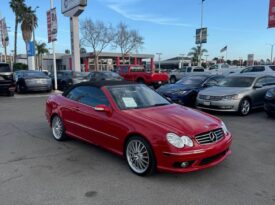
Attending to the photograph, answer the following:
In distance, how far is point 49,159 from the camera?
16.9 ft

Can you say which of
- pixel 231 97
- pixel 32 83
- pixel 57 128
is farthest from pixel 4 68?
pixel 231 97

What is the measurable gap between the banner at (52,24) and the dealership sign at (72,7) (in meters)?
2.62

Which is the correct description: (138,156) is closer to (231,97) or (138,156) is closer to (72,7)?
(231,97)

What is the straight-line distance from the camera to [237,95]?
9.62 m

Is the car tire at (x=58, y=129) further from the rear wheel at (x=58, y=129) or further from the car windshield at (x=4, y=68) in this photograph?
the car windshield at (x=4, y=68)

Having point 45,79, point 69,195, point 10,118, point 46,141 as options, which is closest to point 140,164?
point 69,195

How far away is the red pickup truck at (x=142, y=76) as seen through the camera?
21.1m

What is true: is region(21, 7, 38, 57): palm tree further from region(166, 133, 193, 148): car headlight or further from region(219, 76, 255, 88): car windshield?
region(166, 133, 193, 148): car headlight

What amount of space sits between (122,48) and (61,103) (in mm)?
48904

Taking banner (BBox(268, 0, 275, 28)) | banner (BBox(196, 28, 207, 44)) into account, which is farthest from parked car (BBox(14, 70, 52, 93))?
banner (BBox(196, 28, 207, 44))

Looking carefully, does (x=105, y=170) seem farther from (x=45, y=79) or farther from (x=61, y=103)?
(x=45, y=79)

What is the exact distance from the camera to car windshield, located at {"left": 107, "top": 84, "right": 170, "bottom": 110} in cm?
504

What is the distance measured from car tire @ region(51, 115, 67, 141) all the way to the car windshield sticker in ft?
6.06

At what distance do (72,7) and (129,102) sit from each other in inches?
737
